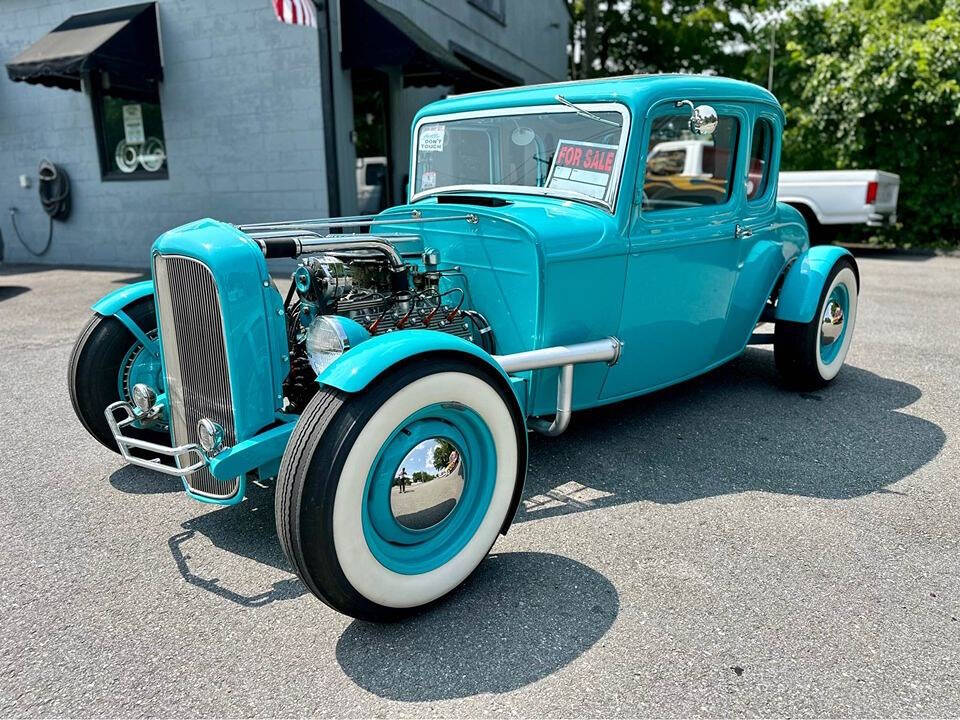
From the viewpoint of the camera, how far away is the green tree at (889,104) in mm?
11070

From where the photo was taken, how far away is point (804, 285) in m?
4.39

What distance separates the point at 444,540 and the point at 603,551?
0.67m

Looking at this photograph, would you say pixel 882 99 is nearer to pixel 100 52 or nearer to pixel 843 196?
pixel 843 196

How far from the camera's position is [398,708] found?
6.60 feet

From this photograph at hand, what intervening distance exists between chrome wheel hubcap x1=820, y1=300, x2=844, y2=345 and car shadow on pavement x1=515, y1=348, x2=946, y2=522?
35cm

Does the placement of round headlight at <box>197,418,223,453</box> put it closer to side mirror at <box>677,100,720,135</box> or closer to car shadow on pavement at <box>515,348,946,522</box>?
car shadow on pavement at <box>515,348,946,522</box>

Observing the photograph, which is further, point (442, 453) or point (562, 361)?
point (562, 361)

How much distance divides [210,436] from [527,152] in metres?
2.12

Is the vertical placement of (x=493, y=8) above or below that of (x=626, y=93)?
above

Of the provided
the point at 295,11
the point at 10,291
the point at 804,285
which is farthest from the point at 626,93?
the point at 10,291

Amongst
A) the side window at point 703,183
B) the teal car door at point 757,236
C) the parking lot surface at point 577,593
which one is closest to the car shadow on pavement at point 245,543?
the parking lot surface at point 577,593

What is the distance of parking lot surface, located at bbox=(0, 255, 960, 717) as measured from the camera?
2.07 meters

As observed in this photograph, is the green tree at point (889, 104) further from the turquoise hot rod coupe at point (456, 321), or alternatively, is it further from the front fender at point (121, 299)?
the front fender at point (121, 299)

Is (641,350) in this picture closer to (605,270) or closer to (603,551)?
(605,270)
